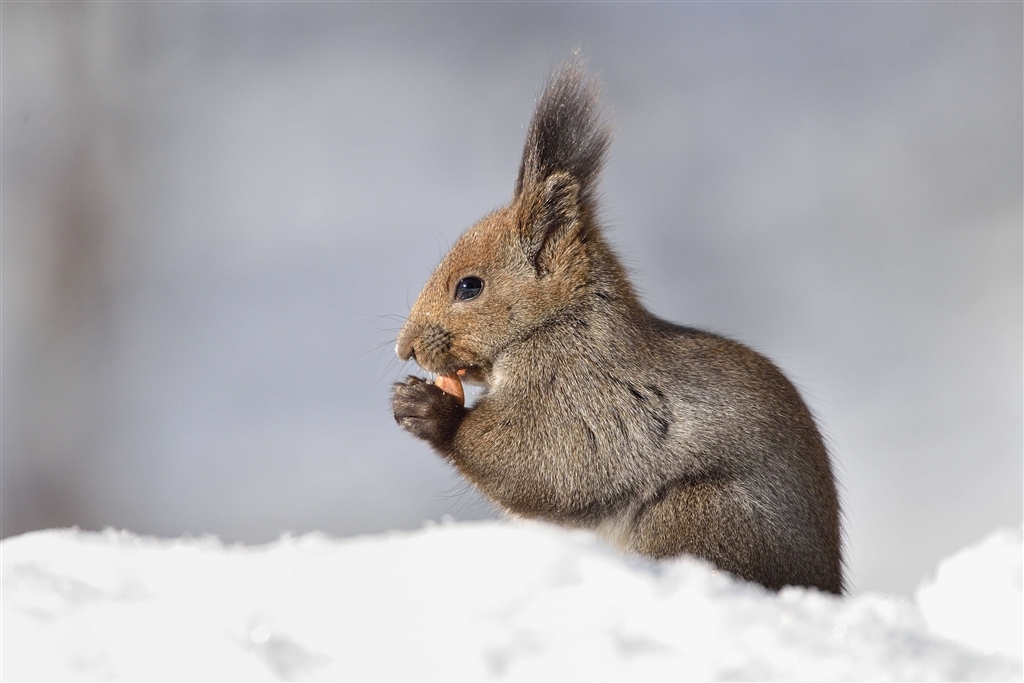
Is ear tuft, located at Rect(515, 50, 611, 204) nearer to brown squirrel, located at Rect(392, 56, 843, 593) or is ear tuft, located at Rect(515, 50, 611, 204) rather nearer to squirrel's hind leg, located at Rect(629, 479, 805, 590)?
brown squirrel, located at Rect(392, 56, 843, 593)

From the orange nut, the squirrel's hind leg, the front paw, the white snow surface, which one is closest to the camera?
the white snow surface

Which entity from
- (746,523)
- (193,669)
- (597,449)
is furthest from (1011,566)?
(193,669)

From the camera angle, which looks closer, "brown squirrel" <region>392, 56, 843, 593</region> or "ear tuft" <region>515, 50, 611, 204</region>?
"brown squirrel" <region>392, 56, 843, 593</region>

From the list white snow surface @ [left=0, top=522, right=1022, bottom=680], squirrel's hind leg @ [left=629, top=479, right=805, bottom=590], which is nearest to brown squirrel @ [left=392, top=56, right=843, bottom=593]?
squirrel's hind leg @ [left=629, top=479, right=805, bottom=590]

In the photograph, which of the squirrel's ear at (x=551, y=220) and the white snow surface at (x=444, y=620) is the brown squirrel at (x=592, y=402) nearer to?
the squirrel's ear at (x=551, y=220)

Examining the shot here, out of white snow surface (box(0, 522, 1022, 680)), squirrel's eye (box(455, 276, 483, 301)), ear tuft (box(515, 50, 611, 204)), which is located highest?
ear tuft (box(515, 50, 611, 204))

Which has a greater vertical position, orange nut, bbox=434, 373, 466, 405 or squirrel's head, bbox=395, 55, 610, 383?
squirrel's head, bbox=395, 55, 610, 383

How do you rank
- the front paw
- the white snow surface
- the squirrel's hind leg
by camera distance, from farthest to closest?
the front paw → the squirrel's hind leg → the white snow surface

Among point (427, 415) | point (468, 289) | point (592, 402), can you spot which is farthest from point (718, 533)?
point (468, 289)
